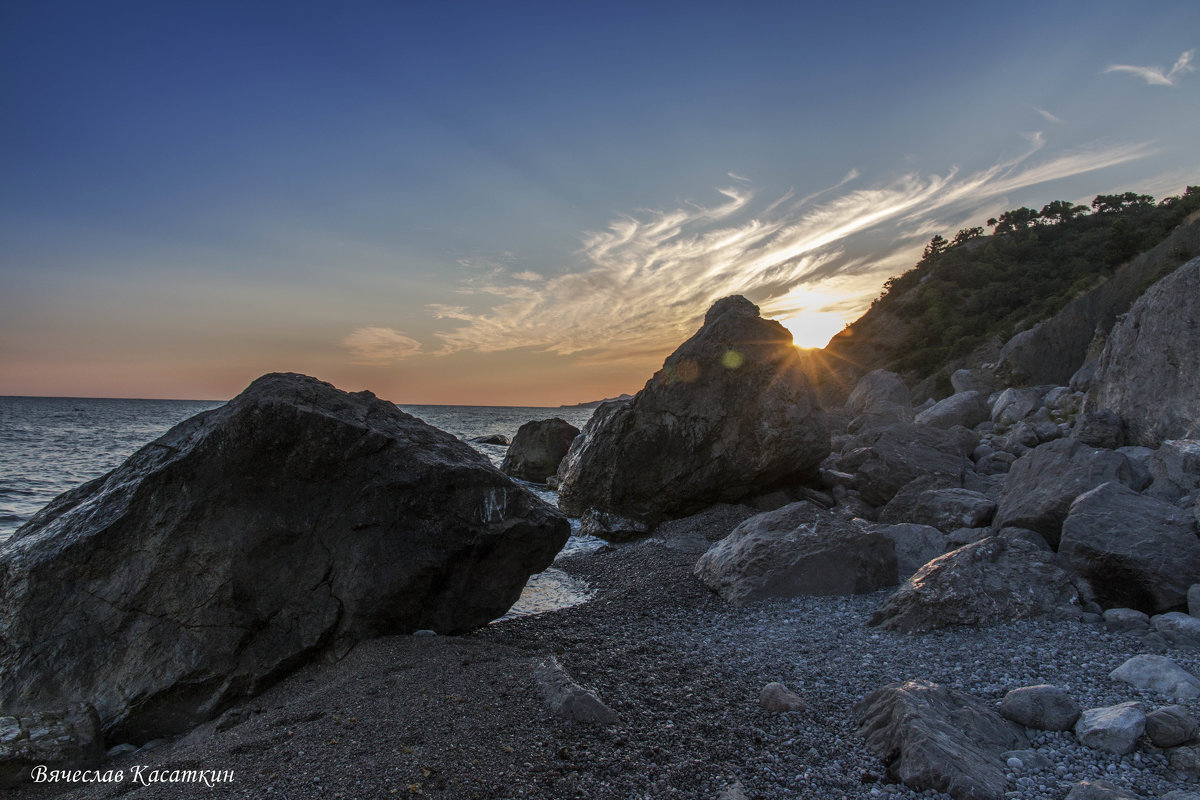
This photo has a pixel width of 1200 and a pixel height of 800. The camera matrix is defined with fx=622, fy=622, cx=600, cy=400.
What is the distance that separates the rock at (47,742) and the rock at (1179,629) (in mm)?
10989

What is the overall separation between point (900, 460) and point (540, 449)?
16.4 metres

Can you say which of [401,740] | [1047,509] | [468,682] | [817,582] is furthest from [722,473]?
[401,740]

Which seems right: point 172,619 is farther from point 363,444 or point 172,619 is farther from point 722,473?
point 722,473

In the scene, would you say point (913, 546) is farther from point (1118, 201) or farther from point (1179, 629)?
point (1118, 201)

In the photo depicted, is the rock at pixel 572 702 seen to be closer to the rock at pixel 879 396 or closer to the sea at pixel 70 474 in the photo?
the sea at pixel 70 474

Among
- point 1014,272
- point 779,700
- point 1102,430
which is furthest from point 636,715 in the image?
point 1014,272

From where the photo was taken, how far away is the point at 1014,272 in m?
58.9

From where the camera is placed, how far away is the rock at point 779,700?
5.88 metres

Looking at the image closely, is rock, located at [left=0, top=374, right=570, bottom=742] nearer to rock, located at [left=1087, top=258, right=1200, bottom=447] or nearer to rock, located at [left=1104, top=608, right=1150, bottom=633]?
rock, located at [left=1104, top=608, right=1150, bottom=633]

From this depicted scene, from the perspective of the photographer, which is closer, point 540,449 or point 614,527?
point 614,527

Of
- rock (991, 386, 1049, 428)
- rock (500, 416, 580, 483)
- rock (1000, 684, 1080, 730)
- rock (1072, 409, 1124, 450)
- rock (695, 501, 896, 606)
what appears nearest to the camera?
rock (1000, 684, 1080, 730)

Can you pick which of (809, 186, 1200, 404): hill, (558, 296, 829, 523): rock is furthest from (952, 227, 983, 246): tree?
(558, 296, 829, 523): rock

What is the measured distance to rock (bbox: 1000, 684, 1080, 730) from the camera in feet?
16.9

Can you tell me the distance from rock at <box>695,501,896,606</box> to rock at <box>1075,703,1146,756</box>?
14.8ft
